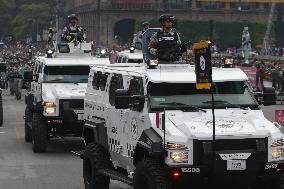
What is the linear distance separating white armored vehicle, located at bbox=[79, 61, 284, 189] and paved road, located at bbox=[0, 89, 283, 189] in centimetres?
153

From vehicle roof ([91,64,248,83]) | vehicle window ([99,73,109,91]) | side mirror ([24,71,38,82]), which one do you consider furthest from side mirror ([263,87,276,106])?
side mirror ([24,71,38,82])

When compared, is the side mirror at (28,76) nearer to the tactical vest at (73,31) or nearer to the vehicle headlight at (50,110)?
the vehicle headlight at (50,110)

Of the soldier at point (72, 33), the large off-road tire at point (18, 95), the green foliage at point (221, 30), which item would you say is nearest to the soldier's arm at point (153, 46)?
the soldier at point (72, 33)

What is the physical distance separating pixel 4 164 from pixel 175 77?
6.75 meters

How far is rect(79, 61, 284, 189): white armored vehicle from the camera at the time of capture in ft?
33.9

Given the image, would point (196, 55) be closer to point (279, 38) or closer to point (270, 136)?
point (270, 136)

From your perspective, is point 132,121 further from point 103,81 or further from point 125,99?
point 103,81

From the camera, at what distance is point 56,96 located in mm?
18891

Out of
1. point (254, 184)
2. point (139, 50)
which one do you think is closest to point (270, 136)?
point (254, 184)

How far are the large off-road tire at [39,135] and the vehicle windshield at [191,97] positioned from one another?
777 cm

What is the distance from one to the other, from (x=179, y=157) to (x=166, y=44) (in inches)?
189

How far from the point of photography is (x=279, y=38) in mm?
107375

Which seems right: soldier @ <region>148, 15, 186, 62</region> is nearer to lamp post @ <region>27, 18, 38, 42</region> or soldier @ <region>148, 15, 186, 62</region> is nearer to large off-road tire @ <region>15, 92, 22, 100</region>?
large off-road tire @ <region>15, 92, 22, 100</region>

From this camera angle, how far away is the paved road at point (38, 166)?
48.7 feet
